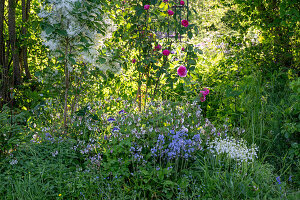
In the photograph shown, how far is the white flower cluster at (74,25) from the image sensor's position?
2.67m

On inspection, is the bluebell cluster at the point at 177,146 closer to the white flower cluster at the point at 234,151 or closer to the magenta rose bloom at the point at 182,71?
the white flower cluster at the point at 234,151

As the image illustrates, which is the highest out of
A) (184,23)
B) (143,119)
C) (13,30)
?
(184,23)

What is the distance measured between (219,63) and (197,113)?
164cm

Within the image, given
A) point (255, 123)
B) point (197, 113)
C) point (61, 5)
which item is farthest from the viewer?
point (255, 123)

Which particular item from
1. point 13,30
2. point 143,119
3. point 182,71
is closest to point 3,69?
point 13,30

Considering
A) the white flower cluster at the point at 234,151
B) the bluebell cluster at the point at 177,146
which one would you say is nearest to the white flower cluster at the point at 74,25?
the bluebell cluster at the point at 177,146

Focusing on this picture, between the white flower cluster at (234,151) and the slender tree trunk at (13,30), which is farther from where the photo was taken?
the slender tree trunk at (13,30)

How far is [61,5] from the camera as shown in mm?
2633

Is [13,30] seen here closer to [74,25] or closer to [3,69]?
[3,69]

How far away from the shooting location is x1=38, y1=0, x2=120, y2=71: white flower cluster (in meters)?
2.67

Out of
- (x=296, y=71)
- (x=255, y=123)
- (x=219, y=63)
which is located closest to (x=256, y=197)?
(x=255, y=123)

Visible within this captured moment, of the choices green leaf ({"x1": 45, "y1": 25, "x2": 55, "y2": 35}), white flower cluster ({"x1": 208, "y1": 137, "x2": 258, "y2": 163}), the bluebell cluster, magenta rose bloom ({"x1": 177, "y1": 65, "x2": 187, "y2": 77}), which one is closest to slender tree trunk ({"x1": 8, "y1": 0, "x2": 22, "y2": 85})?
green leaf ({"x1": 45, "y1": 25, "x2": 55, "y2": 35})

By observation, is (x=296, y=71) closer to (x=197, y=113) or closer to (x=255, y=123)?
(x=255, y=123)

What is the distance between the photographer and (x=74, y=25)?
2.75 meters
